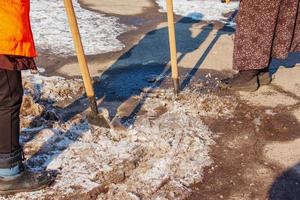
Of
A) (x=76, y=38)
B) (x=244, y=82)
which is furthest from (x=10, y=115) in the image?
(x=244, y=82)

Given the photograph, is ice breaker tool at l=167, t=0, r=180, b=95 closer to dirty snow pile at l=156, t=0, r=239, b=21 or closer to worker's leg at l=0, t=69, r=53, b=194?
worker's leg at l=0, t=69, r=53, b=194

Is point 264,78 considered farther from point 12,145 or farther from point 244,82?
point 12,145

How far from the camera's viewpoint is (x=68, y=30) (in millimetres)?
6531

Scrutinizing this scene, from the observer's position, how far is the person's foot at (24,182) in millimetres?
2910

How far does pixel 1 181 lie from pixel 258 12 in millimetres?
2645

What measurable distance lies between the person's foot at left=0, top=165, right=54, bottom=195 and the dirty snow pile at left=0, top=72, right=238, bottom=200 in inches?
1.6

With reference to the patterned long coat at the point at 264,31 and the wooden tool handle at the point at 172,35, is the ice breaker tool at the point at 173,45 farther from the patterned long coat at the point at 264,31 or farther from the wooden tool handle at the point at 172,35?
the patterned long coat at the point at 264,31

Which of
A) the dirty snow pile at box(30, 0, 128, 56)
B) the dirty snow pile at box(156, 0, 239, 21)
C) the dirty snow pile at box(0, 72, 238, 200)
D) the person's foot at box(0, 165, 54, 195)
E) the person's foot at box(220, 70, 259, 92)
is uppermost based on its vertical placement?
the person's foot at box(0, 165, 54, 195)

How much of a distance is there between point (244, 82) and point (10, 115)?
2459mm

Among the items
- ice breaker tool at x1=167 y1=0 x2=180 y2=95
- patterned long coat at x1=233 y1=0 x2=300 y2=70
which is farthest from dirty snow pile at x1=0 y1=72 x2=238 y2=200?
patterned long coat at x1=233 y1=0 x2=300 y2=70

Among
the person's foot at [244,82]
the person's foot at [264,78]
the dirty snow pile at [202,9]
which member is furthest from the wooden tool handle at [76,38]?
the dirty snow pile at [202,9]

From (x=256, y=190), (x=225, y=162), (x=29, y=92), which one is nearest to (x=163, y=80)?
(x=29, y=92)

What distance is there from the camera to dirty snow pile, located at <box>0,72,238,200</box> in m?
3.00

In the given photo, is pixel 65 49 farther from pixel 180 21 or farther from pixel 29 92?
pixel 180 21
